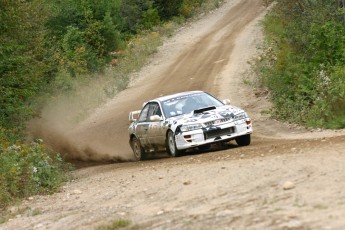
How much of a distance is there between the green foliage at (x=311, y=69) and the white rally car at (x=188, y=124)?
2.72m

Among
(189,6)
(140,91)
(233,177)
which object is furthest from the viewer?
(189,6)

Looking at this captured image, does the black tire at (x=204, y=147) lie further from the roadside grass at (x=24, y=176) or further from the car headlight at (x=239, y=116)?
the roadside grass at (x=24, y=176)

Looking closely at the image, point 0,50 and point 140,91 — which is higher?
point 0,50

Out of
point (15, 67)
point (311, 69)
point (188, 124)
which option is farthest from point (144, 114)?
point (311, 69)

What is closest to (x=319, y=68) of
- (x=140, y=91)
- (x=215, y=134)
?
(x=215, y=134)

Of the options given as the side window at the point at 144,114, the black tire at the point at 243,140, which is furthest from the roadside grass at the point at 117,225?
the side window at the point at 144,114

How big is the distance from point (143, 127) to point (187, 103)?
1.48 m

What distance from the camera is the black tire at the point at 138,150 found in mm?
18953

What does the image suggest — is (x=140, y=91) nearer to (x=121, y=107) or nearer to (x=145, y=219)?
(x=121, y=107)

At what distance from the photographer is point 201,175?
39.3ft

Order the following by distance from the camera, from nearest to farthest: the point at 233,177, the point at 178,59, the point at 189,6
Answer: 1. the point at 233,177
2. the point at 178,59
3. the point at 189,6

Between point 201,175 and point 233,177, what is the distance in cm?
103

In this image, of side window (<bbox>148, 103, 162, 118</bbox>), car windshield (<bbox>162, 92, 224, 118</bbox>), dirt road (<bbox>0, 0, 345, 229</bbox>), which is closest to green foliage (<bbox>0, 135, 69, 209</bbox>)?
dirt road (<bbox>0, 0, 345, 229</bbox>)

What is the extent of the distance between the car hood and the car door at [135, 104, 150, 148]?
4.74ft
